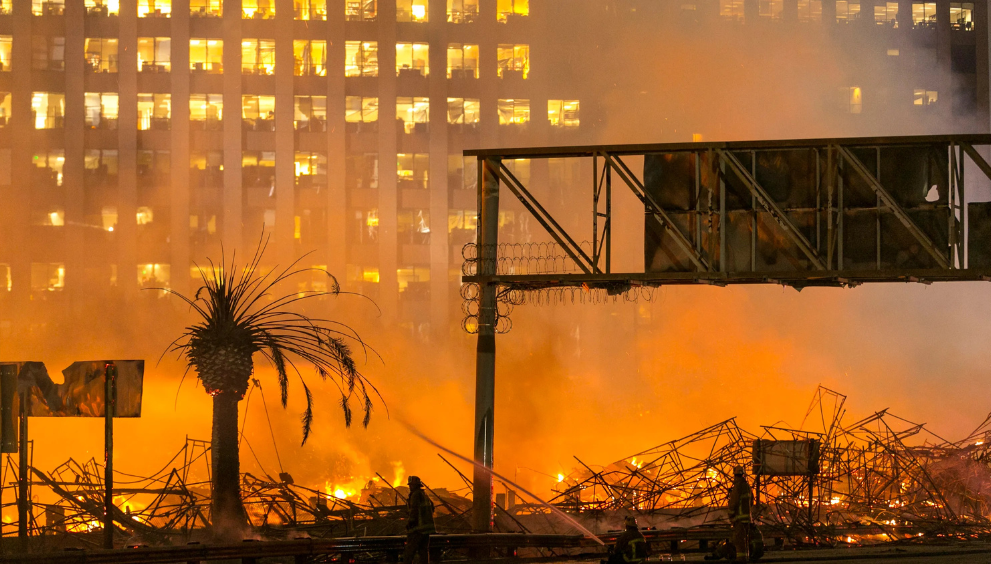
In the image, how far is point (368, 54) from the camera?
49.8 meters

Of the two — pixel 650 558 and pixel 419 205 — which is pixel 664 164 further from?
pixel 419 205

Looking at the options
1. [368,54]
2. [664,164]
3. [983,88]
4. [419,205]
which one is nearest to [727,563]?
[664,164]

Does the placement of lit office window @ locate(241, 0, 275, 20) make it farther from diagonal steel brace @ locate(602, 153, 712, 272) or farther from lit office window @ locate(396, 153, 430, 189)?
diagonal steel brace @ locate(602, 153, 712, 272)

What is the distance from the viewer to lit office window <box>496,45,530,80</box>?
5000cm

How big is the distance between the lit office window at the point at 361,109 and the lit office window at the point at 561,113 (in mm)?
9294

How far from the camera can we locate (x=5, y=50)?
157 ft

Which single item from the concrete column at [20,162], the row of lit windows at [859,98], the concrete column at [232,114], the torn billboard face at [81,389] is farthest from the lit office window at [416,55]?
the torn billboard face at [81,389]

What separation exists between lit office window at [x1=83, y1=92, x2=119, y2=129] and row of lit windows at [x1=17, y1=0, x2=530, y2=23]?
14.4 ft

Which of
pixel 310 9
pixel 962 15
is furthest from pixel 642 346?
pixel 962 15

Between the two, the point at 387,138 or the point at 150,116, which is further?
the point at 387,138

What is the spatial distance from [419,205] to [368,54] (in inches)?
337

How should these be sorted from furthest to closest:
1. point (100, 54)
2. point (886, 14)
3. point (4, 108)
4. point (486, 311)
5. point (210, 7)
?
point (886, 14), point (210, 7), point (100, 54), point (4, 108), point (486, 311)

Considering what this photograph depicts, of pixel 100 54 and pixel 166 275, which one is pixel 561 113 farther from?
pixel 100 54

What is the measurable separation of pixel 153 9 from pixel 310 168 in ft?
38.8
